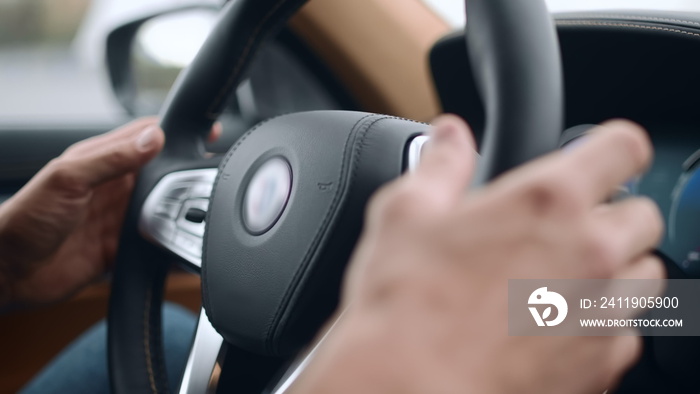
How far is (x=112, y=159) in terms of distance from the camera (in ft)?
3.07

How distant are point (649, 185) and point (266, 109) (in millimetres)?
1063

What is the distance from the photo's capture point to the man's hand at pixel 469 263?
0.33 m

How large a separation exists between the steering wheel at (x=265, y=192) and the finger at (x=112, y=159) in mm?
21

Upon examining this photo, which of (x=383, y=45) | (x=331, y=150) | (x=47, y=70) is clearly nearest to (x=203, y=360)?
(x=331, y=150)

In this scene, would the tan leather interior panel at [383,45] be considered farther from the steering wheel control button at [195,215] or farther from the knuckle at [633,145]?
the knuckle at [633,145]

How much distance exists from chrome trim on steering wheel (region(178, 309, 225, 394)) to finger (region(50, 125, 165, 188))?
9.7 inches

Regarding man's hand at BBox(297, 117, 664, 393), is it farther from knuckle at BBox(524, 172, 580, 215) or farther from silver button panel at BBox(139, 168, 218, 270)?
silver button panel at BBox(139, 168, 218, 270)

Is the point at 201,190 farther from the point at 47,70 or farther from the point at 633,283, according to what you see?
the point at 47,70

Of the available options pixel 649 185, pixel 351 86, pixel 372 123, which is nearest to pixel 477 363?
pixel 372 123

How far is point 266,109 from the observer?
1762mm

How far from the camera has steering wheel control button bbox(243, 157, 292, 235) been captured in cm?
69

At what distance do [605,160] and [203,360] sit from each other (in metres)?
0.56

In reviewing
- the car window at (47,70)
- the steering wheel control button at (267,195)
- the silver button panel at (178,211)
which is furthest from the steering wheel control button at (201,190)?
the car window at (47,70)

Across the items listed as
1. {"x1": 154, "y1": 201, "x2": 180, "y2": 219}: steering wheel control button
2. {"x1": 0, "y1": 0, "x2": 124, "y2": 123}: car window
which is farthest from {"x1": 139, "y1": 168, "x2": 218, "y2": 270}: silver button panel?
{"x1": 0, "y1": 0, "x2": 124, "y2": 123}: car window
